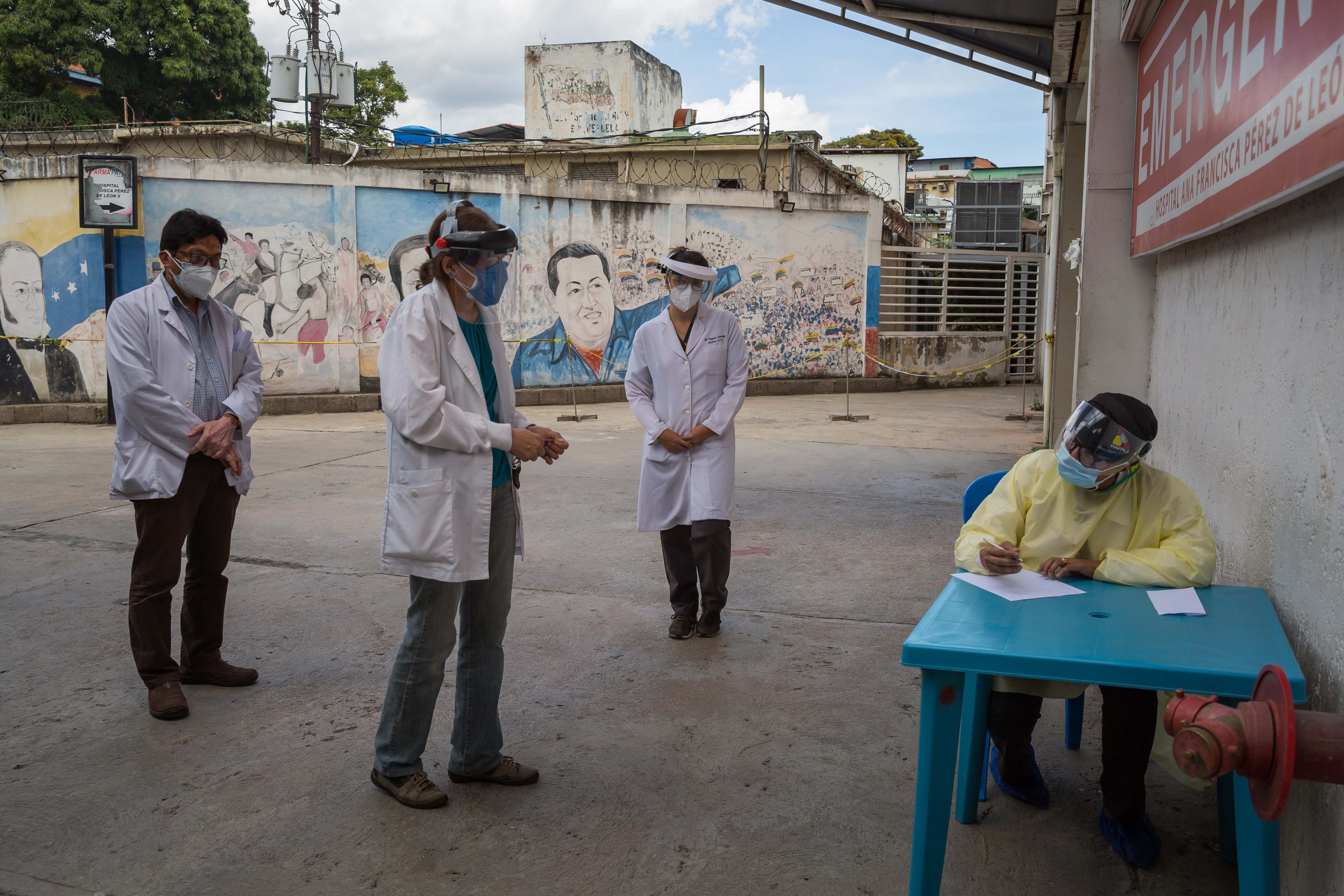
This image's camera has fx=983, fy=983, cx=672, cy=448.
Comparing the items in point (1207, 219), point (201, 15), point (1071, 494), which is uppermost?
point (201, 15)

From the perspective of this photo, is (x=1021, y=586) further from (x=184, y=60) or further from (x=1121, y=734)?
(x=184, y=60)

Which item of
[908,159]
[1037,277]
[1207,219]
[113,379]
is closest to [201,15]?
[908,159]

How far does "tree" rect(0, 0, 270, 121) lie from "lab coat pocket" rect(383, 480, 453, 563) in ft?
82.8

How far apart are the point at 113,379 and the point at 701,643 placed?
260cm

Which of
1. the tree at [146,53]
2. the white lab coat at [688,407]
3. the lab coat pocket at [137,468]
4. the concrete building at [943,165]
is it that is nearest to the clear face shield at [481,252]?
the lab coat pocket at [137,468]

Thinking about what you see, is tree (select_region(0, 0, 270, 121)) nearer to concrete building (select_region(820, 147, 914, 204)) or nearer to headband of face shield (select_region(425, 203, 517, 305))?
concrete building (select_region(820, 147, 914, 204))

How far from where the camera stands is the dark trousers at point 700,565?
4547mm

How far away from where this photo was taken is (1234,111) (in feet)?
9.19

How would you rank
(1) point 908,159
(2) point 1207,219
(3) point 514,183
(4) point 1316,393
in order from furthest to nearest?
(1) point 908,159 → (3) point 514,183 → (2) point 1207,219 → (4) point 1316,393

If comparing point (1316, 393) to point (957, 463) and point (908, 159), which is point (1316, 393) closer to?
point (957, 463)

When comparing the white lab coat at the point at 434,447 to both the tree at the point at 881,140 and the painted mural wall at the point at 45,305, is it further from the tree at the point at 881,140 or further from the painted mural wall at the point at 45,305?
the tree at the point at 881,140

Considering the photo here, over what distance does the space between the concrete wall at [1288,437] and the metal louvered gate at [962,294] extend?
1435 centimetres

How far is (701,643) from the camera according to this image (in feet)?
14.6

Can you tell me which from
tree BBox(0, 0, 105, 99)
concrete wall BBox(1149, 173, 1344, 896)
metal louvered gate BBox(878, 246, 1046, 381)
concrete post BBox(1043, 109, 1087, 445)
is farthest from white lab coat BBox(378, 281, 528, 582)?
tree BBox(0, 0, 105, 99)
